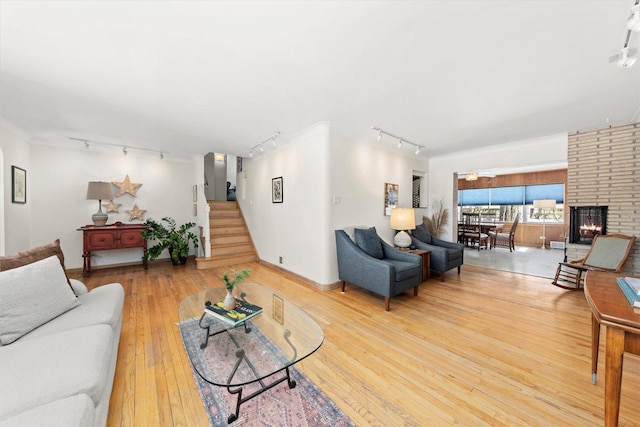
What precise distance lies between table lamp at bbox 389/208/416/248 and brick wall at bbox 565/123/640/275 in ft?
9.12

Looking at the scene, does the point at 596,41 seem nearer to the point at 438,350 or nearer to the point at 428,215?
the point at 438,350

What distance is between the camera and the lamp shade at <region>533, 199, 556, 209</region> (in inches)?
279

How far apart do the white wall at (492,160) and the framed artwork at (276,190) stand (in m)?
3.74

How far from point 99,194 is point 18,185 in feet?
3.12

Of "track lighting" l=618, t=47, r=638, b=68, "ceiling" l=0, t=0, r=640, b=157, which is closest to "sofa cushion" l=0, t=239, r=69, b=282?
"ceiling" l=0, t=0, r=640, b=157

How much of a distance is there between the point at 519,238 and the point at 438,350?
27.2ft

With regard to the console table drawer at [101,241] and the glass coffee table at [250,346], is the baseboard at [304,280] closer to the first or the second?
the glass coffee table at [250,346]

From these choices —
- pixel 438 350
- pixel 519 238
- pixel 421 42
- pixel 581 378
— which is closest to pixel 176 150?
pixel 421 42

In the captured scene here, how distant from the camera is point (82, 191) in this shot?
479cm

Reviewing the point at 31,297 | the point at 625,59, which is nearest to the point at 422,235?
the point at 625,59

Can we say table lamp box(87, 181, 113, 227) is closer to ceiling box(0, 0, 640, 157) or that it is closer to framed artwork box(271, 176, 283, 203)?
ceiling box(0, 0, 640, 157)

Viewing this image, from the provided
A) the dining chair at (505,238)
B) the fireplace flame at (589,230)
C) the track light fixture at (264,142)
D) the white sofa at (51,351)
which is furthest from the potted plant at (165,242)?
the dining chair at (505,238)

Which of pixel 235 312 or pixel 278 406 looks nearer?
pixel 278 406

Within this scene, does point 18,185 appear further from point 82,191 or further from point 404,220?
point 404,220
